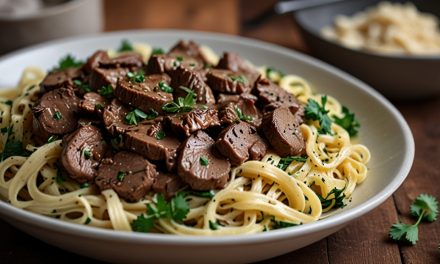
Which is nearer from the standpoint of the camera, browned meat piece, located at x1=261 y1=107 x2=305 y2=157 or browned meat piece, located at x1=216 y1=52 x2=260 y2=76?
browned meat piece, located at x1=261 y1=107 x2=305 y2=157

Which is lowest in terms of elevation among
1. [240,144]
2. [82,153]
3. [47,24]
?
[47,24]

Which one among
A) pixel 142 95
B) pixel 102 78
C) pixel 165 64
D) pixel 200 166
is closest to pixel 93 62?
pixel 102 78

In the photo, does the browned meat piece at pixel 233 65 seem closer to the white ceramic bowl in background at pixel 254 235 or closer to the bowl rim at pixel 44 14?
the white ceramic bowl in background at pixel 254 235

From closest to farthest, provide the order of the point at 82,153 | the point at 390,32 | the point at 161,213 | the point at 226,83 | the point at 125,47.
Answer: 1. the point at 161,213
2. the point at 82,153
3. the point at 226,83
4. the point at 125,47
5. the point at 390,32

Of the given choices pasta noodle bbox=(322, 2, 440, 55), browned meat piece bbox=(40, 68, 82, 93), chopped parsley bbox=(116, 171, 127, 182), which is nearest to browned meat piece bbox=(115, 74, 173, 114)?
browned meat piece bbox=(40, 68, 82, 93)

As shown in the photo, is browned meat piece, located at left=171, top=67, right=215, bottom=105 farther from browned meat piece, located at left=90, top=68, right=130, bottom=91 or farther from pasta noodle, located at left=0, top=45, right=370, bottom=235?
pasta noodle, located at left=0, top=45, right=370, bottom=235

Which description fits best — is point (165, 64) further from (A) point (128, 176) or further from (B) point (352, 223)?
(B) point (352, 223)

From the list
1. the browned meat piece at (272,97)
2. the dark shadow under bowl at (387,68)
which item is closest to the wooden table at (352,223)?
the dark shadow under bowl at (387,68)
